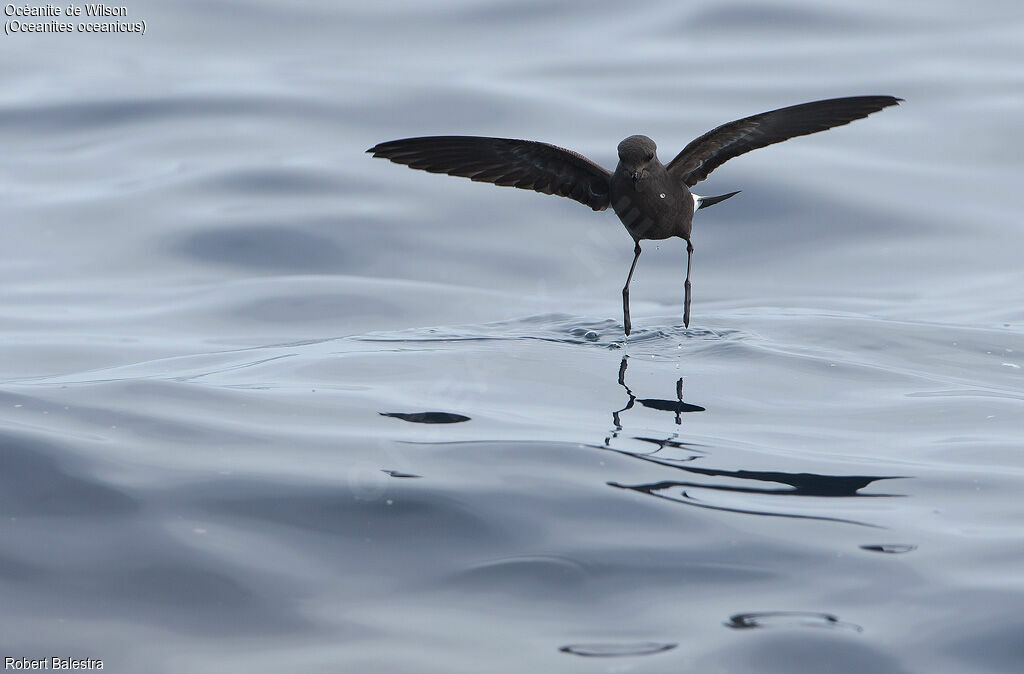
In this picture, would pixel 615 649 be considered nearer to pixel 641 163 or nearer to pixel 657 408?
pixel 657 408

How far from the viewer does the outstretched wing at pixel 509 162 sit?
23.8 feet

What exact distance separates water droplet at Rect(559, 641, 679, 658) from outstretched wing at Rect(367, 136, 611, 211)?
3.90m

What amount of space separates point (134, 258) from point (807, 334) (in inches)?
246

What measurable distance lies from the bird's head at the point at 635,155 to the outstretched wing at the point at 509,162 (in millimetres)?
590

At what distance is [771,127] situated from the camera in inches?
286

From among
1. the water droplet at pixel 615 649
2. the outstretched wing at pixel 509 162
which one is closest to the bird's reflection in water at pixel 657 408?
the outstretched wing at pixel 509 162

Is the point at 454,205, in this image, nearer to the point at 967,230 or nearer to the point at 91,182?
the point at 91,182

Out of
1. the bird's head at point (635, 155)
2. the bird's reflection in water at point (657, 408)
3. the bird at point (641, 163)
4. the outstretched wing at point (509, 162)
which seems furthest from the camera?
the outstretched wing at point (509, 162)

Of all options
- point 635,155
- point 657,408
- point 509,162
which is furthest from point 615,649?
point 509,162

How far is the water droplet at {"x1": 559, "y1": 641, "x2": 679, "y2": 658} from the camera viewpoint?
378cm

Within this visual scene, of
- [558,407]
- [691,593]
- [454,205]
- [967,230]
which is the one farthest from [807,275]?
[691,593]


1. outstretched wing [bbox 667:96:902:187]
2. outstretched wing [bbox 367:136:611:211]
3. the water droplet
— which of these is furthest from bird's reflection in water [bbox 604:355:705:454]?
the water droplet

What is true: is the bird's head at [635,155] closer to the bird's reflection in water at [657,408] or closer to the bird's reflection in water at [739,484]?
the bird's reflection in water at [657,408]

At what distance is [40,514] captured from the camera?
470 centimetres
